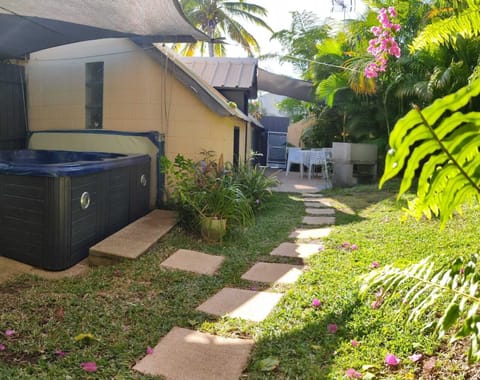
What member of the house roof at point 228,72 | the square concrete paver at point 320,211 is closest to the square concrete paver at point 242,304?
the square concrete paver at point 320,211

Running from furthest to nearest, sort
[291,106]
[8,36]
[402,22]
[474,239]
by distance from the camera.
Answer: [291,106]
[402,22]
[8,36]
[474,239]

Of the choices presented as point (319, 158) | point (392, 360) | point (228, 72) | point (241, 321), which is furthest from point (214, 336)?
point (319, 158)

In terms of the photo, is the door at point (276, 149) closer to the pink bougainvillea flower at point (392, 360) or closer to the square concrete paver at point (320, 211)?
the square concrete paver at point (320, 211)

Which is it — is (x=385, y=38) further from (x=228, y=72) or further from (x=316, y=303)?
(x=228, y=72)

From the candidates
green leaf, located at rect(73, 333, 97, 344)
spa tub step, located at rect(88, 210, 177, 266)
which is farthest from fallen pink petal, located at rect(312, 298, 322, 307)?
spa tub step, located at rect(88, 210, 177, 266)

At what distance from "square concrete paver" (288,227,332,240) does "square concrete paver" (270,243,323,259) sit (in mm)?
358

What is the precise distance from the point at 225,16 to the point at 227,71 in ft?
35.4

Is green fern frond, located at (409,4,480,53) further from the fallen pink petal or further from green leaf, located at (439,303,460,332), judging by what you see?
green leaf, located at (439,303,460,332)

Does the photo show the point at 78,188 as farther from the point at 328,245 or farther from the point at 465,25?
the point at 465,25

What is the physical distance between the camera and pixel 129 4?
430 centimetres

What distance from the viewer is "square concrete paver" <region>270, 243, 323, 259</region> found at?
4574 mm

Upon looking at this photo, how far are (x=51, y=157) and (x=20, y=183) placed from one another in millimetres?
2606

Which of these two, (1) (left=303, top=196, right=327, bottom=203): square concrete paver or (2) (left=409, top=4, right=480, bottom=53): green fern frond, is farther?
(1) (left=303, top=196, right=327, bottom=203): square concrete paver

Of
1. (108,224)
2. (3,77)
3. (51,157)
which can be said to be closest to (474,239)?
(108,224)
